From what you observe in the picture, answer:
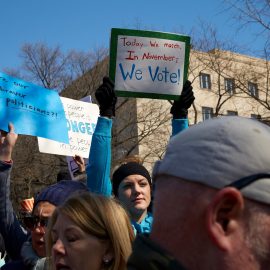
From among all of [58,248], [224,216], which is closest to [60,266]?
[58,248]

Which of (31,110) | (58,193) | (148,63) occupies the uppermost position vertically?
(148,63)

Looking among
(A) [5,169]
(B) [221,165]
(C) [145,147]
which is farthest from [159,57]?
(C) [145,147]

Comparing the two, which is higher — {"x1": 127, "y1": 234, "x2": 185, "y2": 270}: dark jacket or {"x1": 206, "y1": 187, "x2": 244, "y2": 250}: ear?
{"x1": 206, "y1": 187, "x2": 244, "y2": 250}: ear

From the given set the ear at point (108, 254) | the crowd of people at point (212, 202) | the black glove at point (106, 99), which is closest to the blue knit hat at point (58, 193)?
the black glove at point (106, 99)

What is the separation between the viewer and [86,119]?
543cm

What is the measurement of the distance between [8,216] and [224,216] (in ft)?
7.70

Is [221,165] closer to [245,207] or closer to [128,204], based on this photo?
[245,207]

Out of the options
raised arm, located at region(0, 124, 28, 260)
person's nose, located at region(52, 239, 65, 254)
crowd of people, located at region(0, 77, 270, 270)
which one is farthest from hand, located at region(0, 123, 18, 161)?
crowd of people, located at region(0, 77, 270, 270)

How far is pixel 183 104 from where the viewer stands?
3.27m

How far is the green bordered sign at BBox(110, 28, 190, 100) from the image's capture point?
3682 millimetres

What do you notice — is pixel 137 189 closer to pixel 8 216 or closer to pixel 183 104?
pixel 183 104

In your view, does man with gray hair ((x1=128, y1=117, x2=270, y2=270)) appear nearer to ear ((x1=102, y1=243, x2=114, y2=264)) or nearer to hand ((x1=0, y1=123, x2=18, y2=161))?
ear ((x1=102, y1=243, x2=114, y2=264))

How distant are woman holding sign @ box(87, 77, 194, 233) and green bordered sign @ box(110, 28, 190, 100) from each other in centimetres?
33

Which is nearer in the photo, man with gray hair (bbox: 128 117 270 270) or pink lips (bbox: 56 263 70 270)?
man with gray hair (bbox: 128 117 270 270)
